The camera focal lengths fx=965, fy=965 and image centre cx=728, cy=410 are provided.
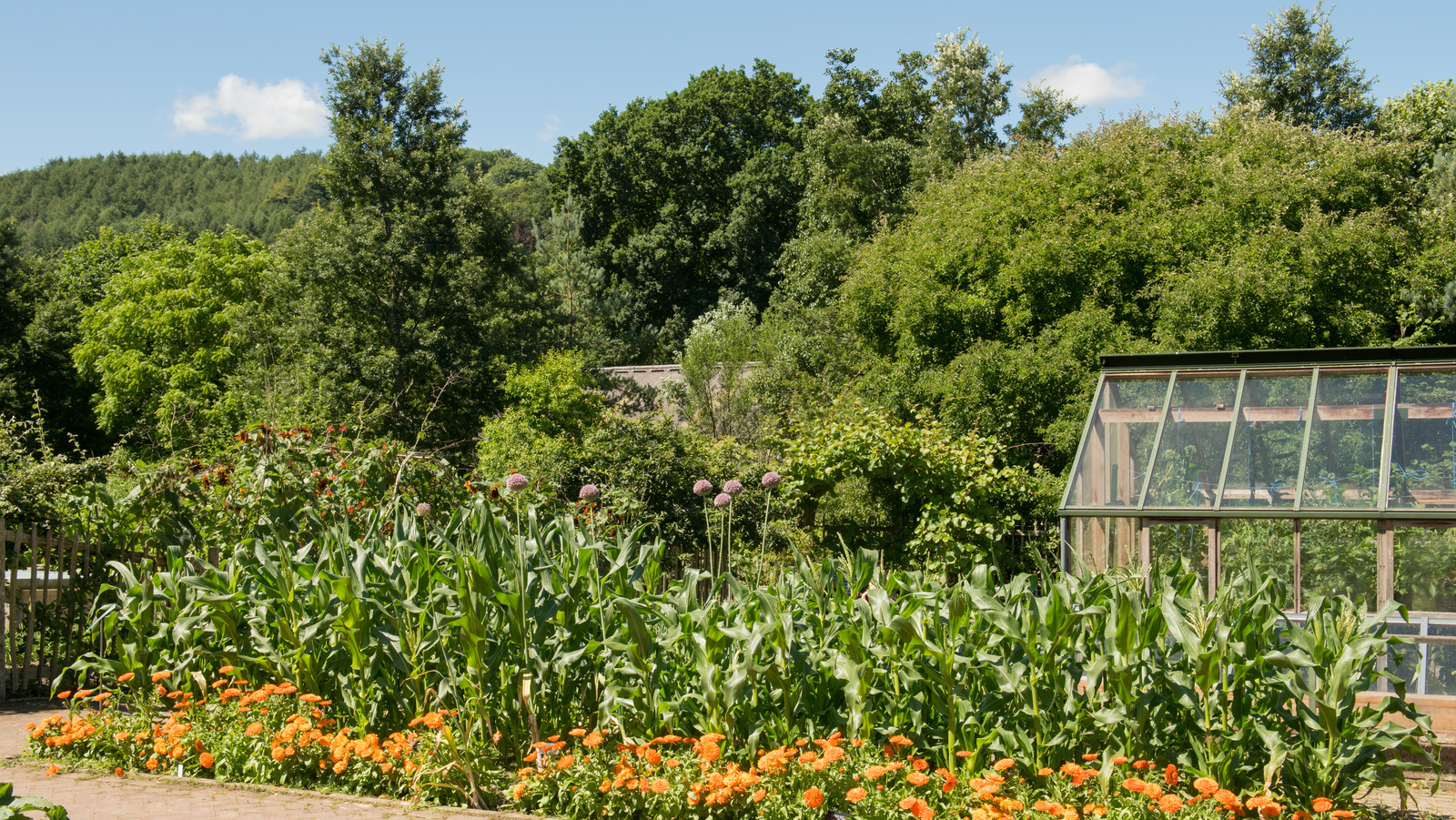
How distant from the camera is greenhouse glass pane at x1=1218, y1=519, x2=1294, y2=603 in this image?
6328 millimetres

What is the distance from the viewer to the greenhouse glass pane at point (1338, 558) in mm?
6168

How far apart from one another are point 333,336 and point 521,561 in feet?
49.2

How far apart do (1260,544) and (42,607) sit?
8321mm

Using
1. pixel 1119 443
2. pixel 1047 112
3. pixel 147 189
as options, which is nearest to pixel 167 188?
pixel 147 189

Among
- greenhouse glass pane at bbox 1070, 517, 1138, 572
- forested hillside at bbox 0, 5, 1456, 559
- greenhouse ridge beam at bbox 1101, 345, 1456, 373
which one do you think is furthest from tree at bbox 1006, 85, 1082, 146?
greenhouse glass pane at bbox 1070, 517, 1138, 572

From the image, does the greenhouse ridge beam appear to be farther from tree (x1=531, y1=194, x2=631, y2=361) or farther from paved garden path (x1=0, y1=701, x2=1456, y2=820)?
tree (x1=531, y1=194, x2=631, y2=361)

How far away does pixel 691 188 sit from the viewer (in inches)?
1324

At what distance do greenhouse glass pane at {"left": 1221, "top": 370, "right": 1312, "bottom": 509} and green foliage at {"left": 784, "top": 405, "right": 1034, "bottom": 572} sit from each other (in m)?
2.83

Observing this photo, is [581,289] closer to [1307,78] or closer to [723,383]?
[723,383]

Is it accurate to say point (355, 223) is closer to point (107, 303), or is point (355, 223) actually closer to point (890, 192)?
point (890, 192)

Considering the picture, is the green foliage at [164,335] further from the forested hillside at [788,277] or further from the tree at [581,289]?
the tree at [581,289]

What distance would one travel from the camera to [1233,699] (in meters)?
→ 3.72

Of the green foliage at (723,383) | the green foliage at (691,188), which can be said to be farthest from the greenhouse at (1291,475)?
the green foliage at (691,188)

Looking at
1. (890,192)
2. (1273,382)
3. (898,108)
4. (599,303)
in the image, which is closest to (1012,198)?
(1273,382)
